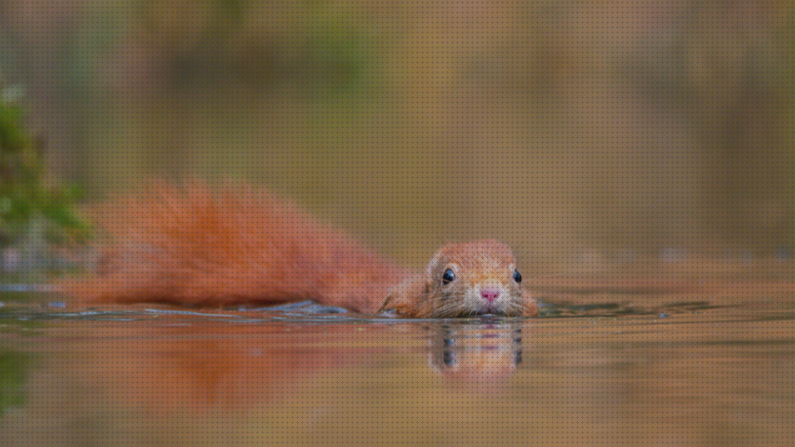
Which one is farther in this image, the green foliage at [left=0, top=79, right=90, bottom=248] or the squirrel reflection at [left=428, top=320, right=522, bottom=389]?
the green foliage at [left=0, top=79, right=90, bottom=248]

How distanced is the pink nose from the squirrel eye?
357 mm

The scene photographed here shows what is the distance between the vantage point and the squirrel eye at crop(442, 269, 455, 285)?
7.30 metres

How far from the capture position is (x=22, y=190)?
10977 mm

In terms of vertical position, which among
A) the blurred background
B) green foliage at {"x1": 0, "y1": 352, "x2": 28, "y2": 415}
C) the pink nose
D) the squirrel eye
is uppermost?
the blurred background

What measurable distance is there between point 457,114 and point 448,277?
1722 centimetres

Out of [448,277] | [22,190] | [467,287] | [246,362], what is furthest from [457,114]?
[246,362]

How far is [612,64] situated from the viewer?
22109 mm

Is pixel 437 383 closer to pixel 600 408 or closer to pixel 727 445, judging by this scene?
pixel 600 408

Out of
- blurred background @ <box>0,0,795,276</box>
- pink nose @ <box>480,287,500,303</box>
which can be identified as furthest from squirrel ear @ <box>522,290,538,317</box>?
blurred background @ <box>0,0,795,276</box>

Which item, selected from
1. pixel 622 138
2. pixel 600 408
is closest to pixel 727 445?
pixel 600 408

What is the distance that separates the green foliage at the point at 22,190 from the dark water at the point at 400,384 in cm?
469

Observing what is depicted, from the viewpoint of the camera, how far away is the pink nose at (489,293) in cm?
697

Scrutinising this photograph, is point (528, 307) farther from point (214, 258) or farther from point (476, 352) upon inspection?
point (214, 258)

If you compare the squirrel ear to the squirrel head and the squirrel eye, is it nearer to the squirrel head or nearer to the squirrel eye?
the squirrel head
